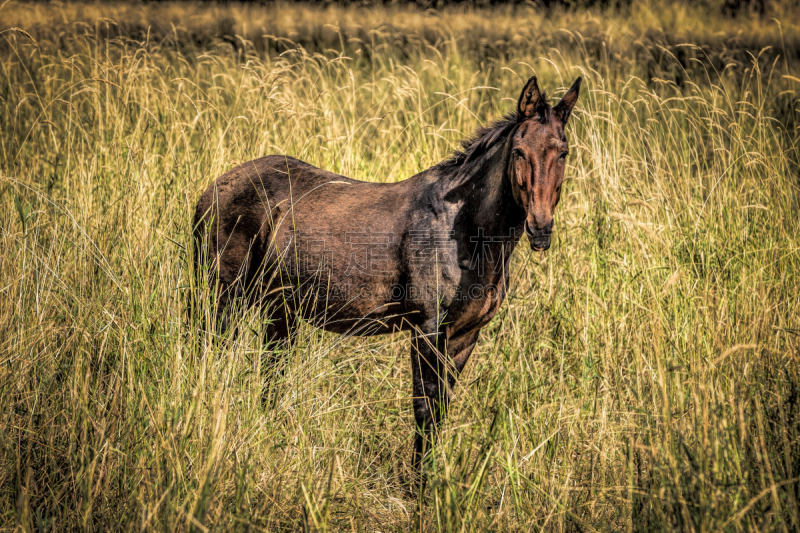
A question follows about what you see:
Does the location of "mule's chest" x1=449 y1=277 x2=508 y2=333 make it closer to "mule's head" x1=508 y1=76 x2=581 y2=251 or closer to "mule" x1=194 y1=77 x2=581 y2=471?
"mule" x1=194 y1=77 x2=581 y2=471

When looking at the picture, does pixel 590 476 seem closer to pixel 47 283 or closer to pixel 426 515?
pixel 426 515

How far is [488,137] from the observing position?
3371mm

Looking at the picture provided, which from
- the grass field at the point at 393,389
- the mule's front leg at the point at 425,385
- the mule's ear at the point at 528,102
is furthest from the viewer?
the mule's front leg at the point at 425,385

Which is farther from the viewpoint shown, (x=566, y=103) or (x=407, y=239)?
(x=407, y=239)

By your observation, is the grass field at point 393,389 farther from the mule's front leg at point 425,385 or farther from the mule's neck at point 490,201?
the mule's neck at point 490,201

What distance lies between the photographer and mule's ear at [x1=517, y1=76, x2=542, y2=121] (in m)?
2.99

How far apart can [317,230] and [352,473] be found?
1.40 metres

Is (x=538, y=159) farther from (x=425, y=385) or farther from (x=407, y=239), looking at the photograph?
(x=425, y=385)

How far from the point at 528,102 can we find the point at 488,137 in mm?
374

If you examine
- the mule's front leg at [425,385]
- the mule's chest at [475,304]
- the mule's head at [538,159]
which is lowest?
the mule's front leg at [425,385]

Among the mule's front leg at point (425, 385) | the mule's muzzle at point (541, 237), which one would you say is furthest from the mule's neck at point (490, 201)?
the mule's front leg at point (425, 385)

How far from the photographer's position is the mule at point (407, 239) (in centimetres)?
322

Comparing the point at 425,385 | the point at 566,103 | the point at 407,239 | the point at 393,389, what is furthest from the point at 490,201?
the point at 393,389

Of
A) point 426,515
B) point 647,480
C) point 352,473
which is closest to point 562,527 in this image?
point 647,480
